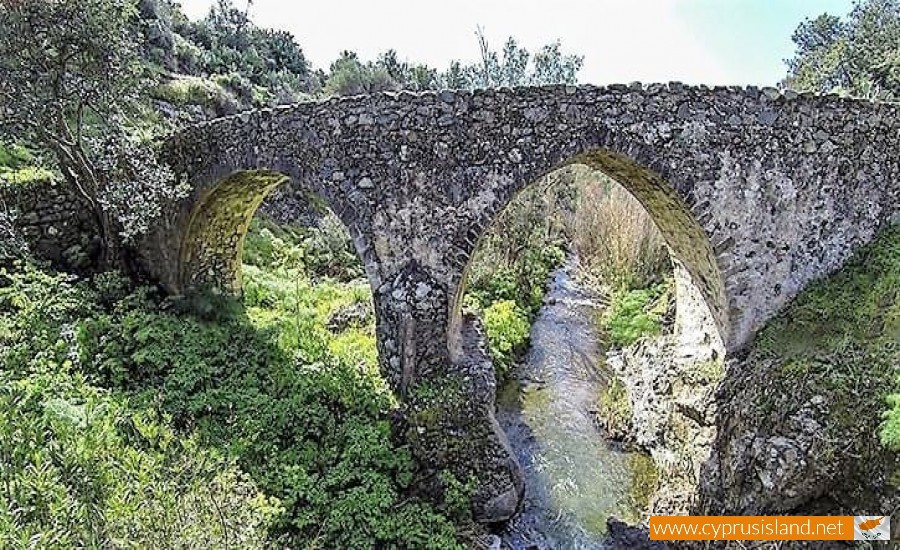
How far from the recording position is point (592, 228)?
→ 53.6 feet

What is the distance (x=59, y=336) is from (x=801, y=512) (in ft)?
26.6

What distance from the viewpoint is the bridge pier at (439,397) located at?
6.74 m

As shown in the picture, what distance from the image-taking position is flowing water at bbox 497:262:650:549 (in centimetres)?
731

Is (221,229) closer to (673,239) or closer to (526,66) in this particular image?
(673,239)

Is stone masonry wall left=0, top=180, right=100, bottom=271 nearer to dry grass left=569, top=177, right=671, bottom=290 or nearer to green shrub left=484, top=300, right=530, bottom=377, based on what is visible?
green shrub left=484, top=300, right=530, bottom=377

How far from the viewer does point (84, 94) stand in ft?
25.7

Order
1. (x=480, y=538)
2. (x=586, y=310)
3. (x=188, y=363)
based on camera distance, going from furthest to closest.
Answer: (x=586, y=310) < (x=188, y=363) < (x=480, y=538)

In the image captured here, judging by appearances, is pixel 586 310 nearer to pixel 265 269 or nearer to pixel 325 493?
pixel 265 269

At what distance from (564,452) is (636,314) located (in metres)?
4.68

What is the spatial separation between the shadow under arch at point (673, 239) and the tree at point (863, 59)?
286 inches

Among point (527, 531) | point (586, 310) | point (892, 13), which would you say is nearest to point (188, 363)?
point (527, 531)

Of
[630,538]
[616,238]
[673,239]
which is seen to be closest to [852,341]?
[673,239]

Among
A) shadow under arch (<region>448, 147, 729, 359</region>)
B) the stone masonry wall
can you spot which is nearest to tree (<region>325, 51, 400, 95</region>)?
the stone masonry wall

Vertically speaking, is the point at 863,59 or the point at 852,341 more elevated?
the point at 863,59
